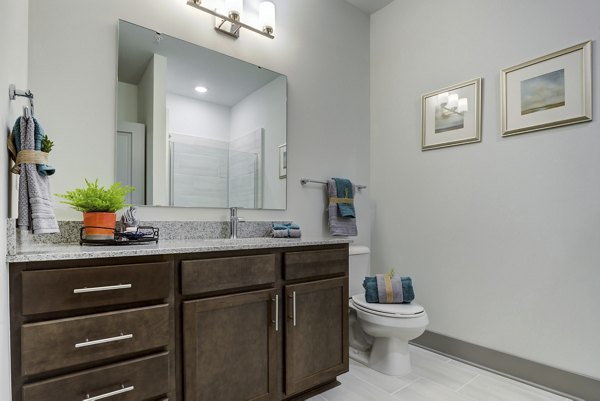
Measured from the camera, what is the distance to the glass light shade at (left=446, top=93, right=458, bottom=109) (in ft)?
7.41

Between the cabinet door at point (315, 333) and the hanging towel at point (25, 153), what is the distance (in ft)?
3.40

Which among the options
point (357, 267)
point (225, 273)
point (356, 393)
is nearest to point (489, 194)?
point (357, 267)

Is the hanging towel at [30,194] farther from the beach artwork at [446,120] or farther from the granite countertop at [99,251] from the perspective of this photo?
the beach artwork at [446,120]

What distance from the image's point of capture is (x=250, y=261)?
1.39 meters

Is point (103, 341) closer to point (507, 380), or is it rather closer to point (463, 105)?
point (507, 380)

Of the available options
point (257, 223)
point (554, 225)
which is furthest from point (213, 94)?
point (554, 225)

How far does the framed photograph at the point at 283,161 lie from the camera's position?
7.23 ft

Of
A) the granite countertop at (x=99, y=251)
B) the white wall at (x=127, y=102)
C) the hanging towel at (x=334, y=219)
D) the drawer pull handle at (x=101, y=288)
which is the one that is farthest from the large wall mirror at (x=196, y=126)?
the drawer pull handle at (x=101, y=288)

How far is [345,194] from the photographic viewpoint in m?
2.45

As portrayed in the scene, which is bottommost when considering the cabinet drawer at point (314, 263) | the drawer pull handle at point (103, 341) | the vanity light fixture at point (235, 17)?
the drawer pull handle at point (103, 341)

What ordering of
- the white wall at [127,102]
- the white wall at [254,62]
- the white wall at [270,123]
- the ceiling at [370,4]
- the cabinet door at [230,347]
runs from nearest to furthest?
the cabinet door at [230,347], the white wall at [254,62], the white wall at [127,102], the white wall at [270,123], the ceiling at [370,4]

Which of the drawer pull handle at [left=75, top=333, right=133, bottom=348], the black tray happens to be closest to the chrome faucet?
the black tray

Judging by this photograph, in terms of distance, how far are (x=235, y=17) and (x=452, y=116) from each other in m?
1.58

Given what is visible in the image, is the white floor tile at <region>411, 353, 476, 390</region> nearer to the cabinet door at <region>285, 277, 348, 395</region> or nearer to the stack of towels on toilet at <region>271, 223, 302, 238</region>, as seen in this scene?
the cabinet door at <region>285, 277, 348, 395</region>
